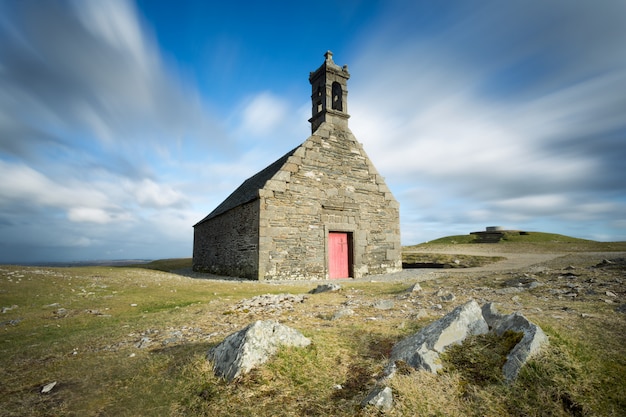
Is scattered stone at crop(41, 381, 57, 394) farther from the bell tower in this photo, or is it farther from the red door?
the bell tower

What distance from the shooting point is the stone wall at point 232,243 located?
14500 millimetres

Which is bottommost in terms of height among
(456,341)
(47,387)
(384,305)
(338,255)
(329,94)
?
(47,387)

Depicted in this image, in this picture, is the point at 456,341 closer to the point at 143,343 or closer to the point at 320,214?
the point at 143,343

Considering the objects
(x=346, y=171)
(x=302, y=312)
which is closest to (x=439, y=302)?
(x=302, y=312)

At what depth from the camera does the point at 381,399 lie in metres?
2.57

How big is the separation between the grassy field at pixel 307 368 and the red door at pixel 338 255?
30.1 ft

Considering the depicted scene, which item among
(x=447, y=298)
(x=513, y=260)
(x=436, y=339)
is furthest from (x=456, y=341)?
(x=513, y=260)

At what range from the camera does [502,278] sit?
988cm

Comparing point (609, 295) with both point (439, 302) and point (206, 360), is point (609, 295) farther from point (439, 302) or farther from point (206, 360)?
point (206, 360)

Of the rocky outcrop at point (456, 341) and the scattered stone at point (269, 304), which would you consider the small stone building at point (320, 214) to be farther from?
the rocky outcrop at point (456, 341)

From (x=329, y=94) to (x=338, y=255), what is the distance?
949cm

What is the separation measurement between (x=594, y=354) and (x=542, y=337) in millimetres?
531

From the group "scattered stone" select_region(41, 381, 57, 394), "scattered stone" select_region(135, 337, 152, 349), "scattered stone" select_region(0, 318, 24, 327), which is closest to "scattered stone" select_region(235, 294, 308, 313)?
"scattered stone" select_region(135, 337, 152, 349)

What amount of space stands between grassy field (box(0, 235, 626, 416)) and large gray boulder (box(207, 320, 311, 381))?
114 millimetres
